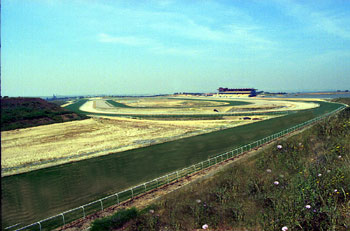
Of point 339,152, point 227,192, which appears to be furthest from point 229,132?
point 227,192

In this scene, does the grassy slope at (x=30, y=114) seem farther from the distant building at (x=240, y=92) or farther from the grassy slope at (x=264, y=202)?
the distant building at (x=240, y=92)

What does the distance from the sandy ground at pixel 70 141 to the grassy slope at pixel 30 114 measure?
271 cm

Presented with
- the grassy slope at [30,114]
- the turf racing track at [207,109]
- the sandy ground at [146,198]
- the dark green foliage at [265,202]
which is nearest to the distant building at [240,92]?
the turf racing track at [207,109]

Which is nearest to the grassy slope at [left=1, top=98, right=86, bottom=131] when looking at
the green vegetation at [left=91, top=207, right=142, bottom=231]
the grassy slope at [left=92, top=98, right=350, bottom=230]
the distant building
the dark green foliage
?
the green vegetation at [left=91, top=207, right=142, bottom=231]

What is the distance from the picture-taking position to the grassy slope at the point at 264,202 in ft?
33.6

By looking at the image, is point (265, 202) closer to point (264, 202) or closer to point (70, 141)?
point (264, 202)

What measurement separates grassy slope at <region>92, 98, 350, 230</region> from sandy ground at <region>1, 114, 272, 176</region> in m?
21.8

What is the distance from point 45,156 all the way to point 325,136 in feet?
117

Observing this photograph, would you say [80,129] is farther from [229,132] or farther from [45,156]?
[229,132]

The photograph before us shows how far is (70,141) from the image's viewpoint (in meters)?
40.2

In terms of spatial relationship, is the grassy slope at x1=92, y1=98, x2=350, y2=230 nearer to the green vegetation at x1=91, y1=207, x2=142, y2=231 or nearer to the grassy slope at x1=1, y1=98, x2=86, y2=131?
the green vegetation at x1=91, y1=207, x2=142, y2=231

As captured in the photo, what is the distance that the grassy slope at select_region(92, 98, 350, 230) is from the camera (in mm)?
10245

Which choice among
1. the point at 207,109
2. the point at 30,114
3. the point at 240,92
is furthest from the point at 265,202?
the point at 240,92

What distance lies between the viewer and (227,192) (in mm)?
14164
